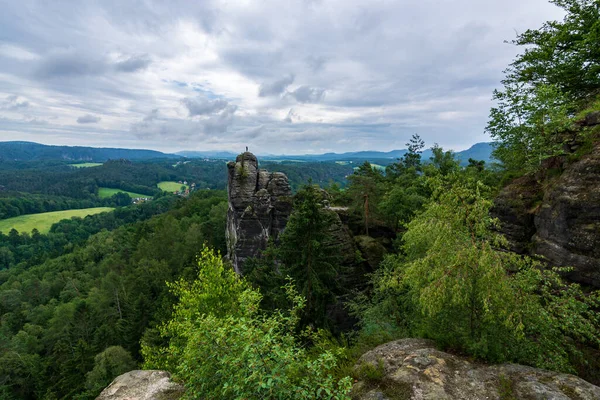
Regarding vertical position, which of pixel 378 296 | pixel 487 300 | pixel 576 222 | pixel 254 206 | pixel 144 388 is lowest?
pixel 378 296

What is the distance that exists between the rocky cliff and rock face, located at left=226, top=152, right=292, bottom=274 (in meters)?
26.6

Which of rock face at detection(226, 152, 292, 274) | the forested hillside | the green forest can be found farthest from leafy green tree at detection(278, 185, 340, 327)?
rock face at detection(226, 152, 292, 274)

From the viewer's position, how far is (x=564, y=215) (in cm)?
1112

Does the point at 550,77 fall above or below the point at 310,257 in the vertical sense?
above

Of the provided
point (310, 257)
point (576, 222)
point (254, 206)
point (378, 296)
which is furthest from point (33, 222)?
point (576, 222)

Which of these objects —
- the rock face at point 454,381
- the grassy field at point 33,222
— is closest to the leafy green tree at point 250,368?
the rock face at point 454,381

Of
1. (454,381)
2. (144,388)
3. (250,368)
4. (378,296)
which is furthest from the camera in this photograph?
(378,296)

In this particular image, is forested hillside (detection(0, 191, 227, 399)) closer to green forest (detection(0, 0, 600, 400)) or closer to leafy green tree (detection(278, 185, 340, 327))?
green forest (detection(0, 0, 600, 400))

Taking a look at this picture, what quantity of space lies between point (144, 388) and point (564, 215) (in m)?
17.4

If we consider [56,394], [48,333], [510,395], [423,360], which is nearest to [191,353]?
[423,360]

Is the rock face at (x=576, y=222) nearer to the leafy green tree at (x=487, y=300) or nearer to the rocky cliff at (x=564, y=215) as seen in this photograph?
the rocky cliff at (x=564, y=215)

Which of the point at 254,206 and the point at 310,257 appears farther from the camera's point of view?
the point at 254,206

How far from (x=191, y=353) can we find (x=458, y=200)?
979 centimetres

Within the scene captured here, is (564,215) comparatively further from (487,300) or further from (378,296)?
(378,296)
